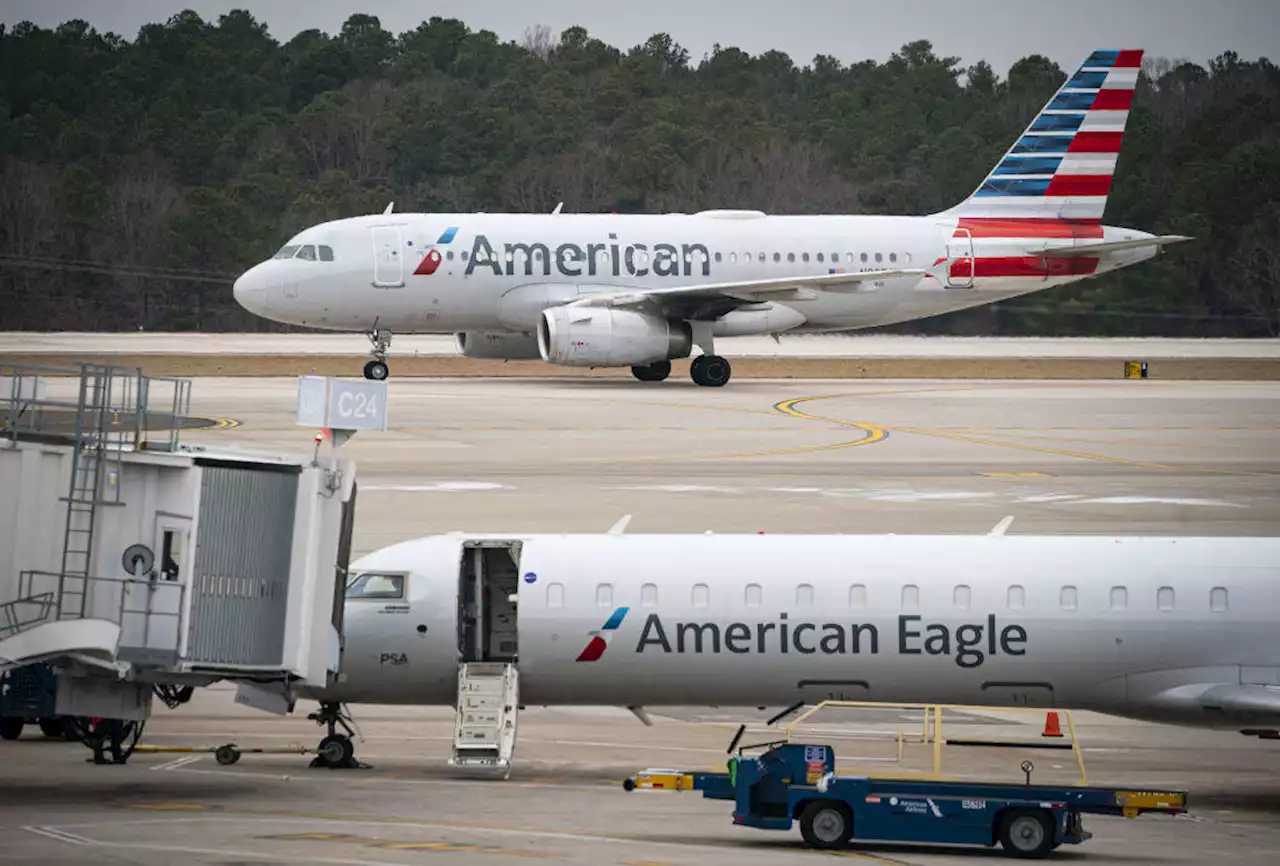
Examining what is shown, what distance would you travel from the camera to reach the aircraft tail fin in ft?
218

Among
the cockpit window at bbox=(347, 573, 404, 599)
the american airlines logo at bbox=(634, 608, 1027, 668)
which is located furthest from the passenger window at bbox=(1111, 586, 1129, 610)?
the cockpit window at bbox=(347, 573, 404, 599)

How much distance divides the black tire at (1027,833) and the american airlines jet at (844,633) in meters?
4.06

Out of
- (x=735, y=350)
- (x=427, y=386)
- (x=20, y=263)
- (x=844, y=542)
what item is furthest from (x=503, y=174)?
(x=844, y=542)

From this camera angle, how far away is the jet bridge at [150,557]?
2125 cm

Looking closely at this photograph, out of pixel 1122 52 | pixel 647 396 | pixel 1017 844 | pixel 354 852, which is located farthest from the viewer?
pixel 1122 52

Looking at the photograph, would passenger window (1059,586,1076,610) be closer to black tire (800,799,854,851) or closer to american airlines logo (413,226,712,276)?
black tire (800,799,854,851)

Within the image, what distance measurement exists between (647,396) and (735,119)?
77.6m

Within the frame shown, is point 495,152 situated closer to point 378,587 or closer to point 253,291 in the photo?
point 253,291

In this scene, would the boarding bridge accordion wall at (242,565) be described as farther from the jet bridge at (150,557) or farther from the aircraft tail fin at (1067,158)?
the aircraft tail fin at (1067,158)

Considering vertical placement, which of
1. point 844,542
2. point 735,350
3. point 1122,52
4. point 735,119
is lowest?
point 844,542

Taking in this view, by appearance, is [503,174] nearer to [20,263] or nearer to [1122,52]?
[20,263]

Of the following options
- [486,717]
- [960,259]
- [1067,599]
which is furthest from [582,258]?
[486,717]

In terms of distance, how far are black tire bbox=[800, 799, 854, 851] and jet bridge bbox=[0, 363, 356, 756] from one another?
18.4ft

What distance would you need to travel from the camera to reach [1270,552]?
24688 millimetres
